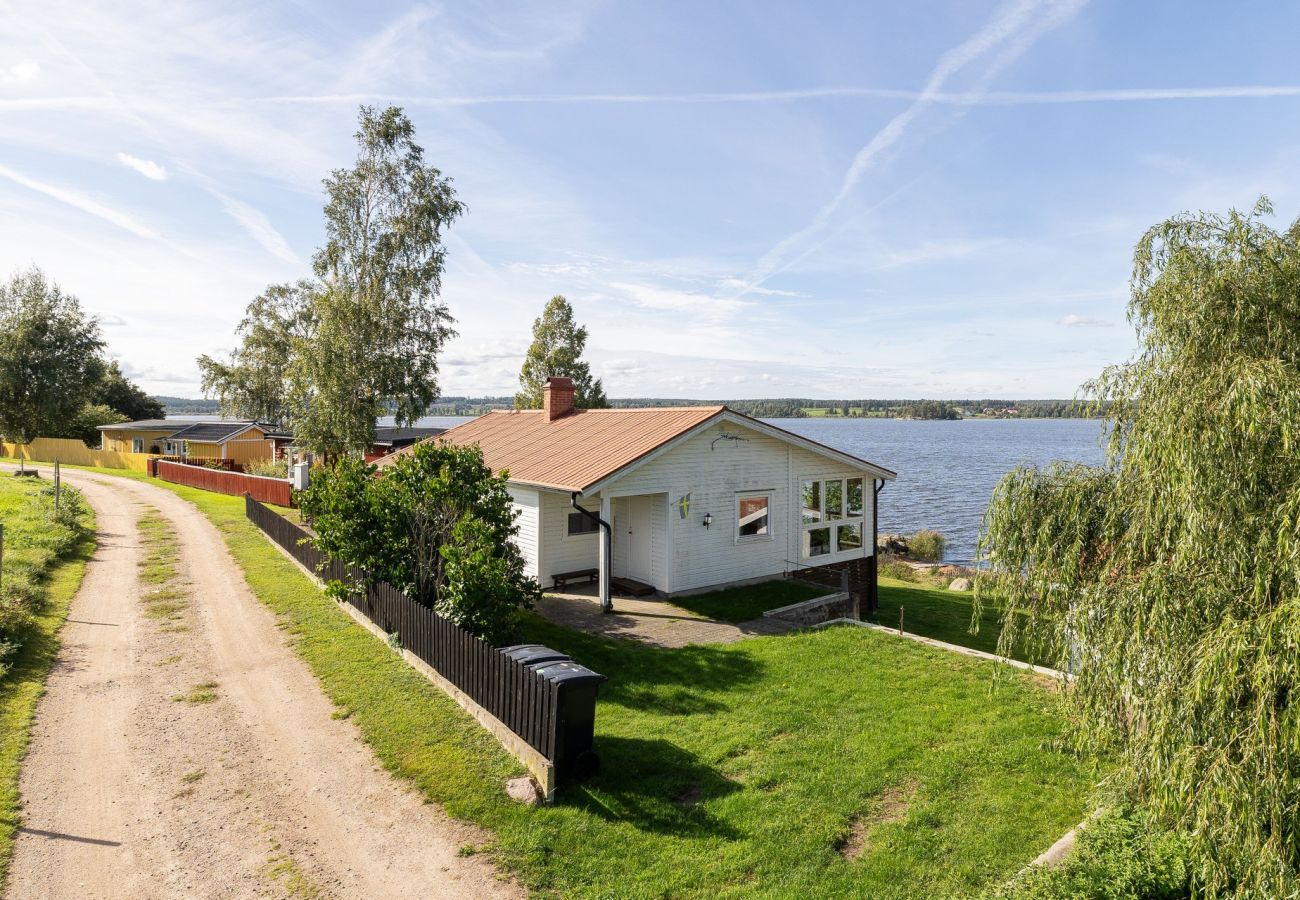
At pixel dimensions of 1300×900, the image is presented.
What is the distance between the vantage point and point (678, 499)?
17250mm

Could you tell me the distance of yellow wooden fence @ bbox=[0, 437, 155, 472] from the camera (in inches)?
1850

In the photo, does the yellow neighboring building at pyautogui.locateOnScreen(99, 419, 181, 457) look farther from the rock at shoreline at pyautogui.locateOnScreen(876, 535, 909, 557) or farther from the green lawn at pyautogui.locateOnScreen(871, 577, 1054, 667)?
the green lawn at pyautogui.locateOnScreen(871, 577, 1054, 667)

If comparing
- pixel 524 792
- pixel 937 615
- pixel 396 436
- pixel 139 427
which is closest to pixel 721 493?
pixel 937 615

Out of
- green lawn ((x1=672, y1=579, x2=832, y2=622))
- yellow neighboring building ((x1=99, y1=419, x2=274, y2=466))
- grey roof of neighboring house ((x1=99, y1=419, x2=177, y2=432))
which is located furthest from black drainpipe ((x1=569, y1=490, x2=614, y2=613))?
grey roof of neighboring house ((x1=99, y1=419, x2=177, y2=432))

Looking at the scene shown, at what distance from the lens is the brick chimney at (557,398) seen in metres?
22.8

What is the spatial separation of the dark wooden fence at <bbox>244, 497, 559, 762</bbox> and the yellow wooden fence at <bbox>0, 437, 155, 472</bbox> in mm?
40999

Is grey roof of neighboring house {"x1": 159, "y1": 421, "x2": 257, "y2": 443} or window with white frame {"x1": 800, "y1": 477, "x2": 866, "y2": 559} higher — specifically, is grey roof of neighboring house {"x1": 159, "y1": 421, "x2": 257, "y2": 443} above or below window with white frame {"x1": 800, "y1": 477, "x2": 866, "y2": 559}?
above

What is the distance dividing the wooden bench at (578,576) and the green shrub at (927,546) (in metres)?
23.6

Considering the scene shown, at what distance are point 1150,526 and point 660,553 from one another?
39.1ft

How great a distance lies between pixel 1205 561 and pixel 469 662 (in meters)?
8.67

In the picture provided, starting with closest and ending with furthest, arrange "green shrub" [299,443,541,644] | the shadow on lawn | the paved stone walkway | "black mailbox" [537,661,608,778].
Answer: the shadow on lawn < "black mailbox" [537,661,608,778] < "green shrub" [299,443,541,644] < the paved stone walkway

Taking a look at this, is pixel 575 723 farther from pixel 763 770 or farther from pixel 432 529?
pixel 432 529

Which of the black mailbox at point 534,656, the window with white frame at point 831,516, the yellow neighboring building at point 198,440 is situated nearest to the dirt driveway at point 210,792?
→ the black mailbox at point 534,656

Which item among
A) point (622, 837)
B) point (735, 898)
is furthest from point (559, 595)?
point (735, 898)
